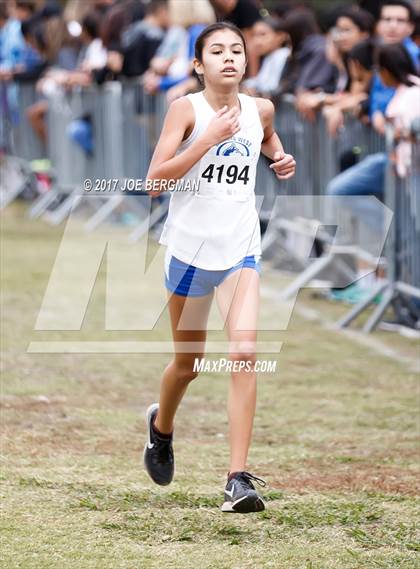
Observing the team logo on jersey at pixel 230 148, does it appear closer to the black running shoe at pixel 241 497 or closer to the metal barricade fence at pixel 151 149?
the black running shoe at pixel 241 497

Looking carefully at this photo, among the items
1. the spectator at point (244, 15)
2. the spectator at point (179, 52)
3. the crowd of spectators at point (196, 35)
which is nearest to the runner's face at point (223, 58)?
the crowd of spectators at point (196, 35)

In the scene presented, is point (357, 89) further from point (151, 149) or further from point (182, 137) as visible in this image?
point (182, 137)

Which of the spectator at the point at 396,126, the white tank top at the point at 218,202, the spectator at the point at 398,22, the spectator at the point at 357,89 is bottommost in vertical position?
the white tank top at the point at 218,202

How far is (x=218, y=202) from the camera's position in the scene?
571 cm

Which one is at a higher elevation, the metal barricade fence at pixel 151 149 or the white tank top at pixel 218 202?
the metal barricade fence at pixel 151 149

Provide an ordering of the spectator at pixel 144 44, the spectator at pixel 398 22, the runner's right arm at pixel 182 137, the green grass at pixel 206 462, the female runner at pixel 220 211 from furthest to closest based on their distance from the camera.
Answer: the spectator at pixel 144 44 < the spectator at pixel 398 22 < the female runner at pixel 220 211 < the runner's right arm at pixel 182 137 < the green grass at pixel 206 462

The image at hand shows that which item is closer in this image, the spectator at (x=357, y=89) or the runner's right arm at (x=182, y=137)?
the runner's right arm at (x=182, y=137)

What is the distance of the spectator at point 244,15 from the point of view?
13312 mm

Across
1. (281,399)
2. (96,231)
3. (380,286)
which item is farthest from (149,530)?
(96,231)

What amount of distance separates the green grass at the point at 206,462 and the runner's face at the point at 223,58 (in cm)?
178

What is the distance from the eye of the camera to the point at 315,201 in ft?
38.3

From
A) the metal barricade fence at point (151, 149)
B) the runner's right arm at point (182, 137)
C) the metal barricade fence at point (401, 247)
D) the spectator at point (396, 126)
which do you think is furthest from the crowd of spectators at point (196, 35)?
the runner's right arm at point (182, 137)

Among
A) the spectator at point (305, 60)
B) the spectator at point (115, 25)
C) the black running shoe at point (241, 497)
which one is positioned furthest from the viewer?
the spectator at point (115, 25)

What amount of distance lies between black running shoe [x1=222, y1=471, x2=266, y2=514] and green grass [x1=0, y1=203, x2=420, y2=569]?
0.10 metres
